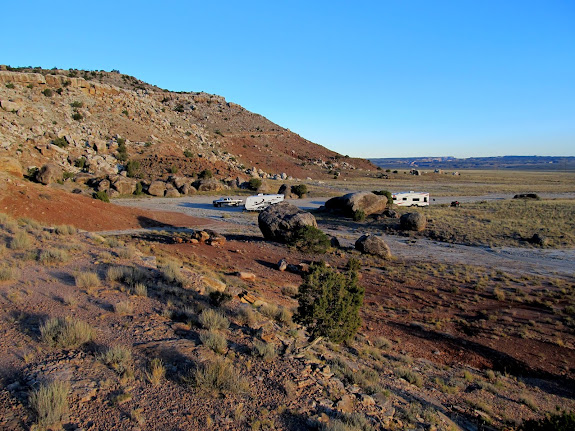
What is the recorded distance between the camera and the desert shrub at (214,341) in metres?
7.75

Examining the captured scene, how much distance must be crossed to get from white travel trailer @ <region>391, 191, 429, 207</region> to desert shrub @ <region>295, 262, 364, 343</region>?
37.9 metres

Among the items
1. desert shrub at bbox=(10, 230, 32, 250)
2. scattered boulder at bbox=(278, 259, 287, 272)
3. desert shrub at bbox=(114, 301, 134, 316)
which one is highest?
desert shrub at bbox=(10, 230, 32, 250)

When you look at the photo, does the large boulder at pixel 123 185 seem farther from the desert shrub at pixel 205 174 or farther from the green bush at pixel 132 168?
the desert shrub at pixel 205 174

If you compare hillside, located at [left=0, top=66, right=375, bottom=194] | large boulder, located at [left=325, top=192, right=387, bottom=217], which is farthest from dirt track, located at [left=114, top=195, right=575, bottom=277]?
hillside, located at [left=0, top=66, right=375, bottom=194]

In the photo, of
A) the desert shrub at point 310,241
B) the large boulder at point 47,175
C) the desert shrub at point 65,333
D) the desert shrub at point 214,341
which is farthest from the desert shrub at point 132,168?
the desert shrub at point 214,341

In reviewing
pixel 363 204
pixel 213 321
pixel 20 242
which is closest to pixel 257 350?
pixel 213 321

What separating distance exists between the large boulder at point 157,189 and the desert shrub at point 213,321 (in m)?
42.7

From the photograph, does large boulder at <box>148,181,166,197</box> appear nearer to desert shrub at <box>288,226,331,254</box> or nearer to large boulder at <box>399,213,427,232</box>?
desert shrub at <box>288,226,331,254</box>

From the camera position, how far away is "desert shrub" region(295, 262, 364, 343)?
9.45 metres

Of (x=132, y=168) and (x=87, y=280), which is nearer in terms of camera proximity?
(x=87, y=280)

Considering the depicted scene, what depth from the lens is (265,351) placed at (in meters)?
7.87

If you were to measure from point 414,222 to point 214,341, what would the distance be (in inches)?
1081

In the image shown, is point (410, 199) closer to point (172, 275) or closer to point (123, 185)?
point (123, 185)

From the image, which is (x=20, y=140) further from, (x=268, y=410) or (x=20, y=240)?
(x=268, y=410)
